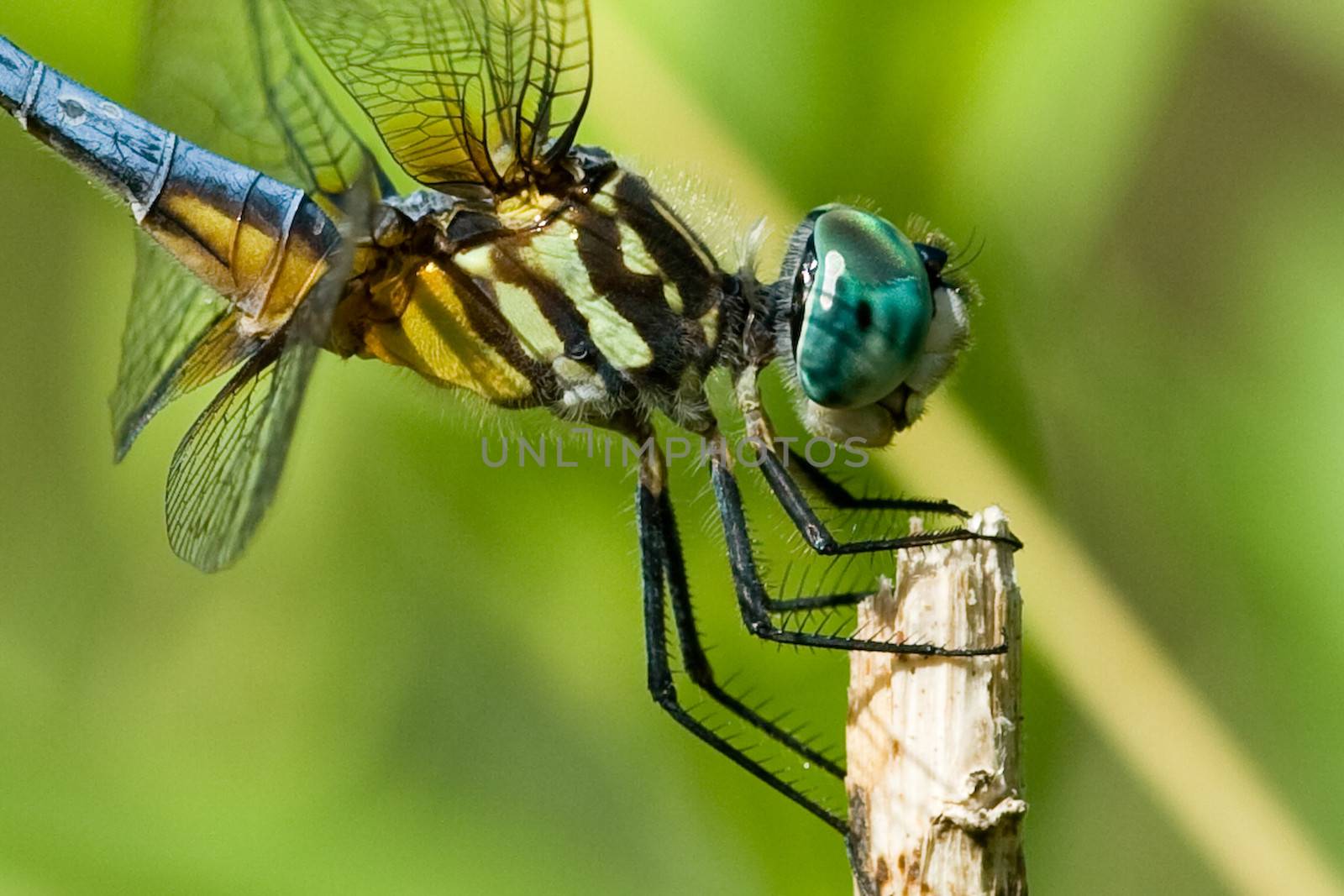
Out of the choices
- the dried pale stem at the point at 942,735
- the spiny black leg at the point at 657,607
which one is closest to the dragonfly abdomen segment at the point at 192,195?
the spiny black leg at the point at 657,607

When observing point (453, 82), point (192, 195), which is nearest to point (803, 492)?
point (453, 82)

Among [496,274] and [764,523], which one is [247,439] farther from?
[764,523]

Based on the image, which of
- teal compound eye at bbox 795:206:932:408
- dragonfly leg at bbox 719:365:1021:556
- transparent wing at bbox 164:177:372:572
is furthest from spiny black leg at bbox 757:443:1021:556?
transparent wing at bbox 164:177:372:572

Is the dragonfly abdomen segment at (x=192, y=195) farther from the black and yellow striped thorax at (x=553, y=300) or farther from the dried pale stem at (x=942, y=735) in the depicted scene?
the dried pale stem at (x=942, y=735)

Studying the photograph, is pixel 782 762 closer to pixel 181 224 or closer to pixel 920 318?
pixel 920 318

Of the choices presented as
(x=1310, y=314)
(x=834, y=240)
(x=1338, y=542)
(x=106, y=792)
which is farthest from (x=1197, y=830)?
(x=106, y=792)
